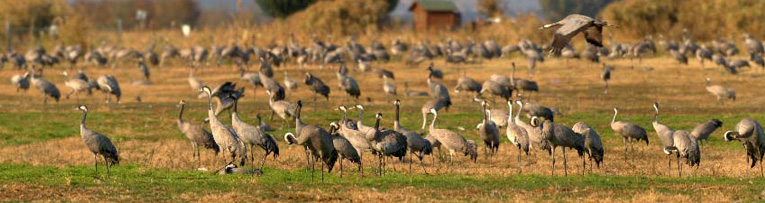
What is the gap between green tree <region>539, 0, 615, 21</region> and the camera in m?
144

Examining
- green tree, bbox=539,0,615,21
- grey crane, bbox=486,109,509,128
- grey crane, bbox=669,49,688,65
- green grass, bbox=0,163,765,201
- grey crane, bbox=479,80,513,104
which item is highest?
green tree, bbox=539,0,615,21

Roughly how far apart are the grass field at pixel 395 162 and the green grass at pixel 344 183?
2 cm

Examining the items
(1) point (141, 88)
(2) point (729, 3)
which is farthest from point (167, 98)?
(2) point (729, 3)

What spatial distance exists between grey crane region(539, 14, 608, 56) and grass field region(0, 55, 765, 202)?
1845mm

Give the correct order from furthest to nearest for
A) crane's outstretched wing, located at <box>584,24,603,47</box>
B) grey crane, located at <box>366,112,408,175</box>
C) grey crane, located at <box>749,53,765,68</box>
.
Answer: grey crane, located at <box>749,53,765,68</box>, grey crane, located at <box>366,112,408,175</box>, crane's outstretched wing, located at <box>584,24,603,47</box>

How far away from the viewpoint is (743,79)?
4528cm

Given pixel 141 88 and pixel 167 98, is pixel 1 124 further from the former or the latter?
pixel 141 88

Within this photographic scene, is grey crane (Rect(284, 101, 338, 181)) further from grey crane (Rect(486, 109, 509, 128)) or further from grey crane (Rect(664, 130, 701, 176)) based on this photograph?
grey crane (Rect(486, 109, 509, 128))

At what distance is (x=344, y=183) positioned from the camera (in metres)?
17.1

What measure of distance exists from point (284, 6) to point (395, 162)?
70285mm

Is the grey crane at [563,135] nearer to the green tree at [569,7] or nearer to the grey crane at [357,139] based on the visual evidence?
the grey crane at [357,139]

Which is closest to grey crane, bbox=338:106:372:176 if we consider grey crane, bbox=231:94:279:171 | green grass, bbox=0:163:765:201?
green grass, bbox=0:163:765:201

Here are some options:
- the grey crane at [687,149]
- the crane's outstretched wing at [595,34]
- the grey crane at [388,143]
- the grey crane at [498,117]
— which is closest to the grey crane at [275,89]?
the grey crane at [498,117]

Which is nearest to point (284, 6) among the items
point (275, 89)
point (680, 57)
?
point (680, 57)
